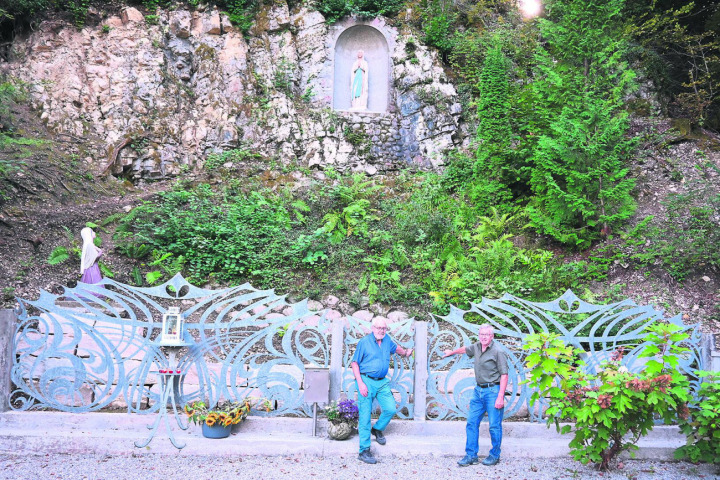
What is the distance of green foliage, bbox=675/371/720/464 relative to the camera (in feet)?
16.1

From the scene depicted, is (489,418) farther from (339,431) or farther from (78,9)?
(78,9)

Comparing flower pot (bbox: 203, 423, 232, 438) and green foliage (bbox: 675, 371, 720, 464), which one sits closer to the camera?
green foliage (bbox: 675, 371, 720, 464)

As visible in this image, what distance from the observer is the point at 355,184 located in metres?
12.5

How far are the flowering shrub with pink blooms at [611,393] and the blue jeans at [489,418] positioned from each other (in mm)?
526

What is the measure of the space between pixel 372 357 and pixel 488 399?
Answer: 128 cm

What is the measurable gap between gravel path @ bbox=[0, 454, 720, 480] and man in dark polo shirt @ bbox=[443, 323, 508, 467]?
14 cm

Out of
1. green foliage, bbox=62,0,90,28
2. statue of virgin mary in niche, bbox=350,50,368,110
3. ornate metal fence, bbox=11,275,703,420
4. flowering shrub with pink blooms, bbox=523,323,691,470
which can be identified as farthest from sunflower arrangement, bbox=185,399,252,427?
green foliage, bbox=62,0,90,28

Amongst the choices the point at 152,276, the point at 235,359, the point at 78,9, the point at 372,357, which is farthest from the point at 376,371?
the point at 78,9

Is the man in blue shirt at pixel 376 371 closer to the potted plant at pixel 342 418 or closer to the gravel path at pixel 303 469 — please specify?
the potted plant at pixel 342 418

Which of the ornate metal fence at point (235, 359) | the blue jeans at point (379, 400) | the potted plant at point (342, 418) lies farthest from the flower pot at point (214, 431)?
the blue jeans at point (379, 400)

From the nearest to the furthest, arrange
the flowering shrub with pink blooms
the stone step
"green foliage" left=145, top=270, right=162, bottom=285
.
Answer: the flowering shrub with pink blooms
the stone step
"green foliage" left=145, top=270, right=162, bottom=285

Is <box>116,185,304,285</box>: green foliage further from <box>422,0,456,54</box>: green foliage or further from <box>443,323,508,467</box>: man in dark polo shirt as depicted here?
<box>422,0,456,54</box>: green foliage

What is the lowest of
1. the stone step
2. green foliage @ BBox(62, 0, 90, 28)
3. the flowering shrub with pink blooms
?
the stone step

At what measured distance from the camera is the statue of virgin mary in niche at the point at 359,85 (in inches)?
591
